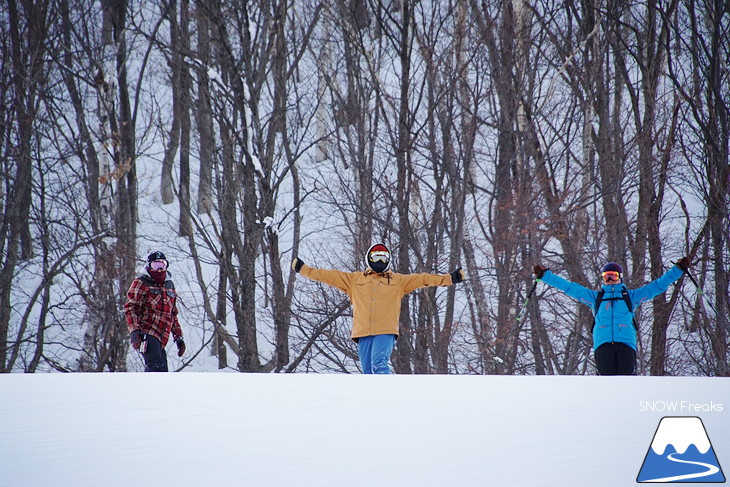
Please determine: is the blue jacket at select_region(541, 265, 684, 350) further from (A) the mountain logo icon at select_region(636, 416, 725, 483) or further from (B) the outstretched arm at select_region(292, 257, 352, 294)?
(A) the mountain logo icon at select_region(636, 416, 725, 483)

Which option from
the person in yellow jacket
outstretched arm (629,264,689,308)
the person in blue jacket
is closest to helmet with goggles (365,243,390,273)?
the person in yellow jacket

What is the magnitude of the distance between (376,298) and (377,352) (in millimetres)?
516

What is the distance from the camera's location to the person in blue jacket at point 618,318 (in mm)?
7742

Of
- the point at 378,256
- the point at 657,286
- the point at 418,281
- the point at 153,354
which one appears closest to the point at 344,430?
the point at 378,256

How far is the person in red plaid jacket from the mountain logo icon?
5.44m

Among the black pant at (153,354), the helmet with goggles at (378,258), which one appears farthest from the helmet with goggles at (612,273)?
the black pant at (153,354)

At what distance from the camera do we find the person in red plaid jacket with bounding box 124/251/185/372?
8.00 m

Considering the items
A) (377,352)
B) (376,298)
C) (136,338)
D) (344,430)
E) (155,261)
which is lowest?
(344,430)

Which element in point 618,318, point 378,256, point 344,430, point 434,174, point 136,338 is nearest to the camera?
point 344,430

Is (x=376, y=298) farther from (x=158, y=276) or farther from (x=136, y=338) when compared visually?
(x=136, y=338)

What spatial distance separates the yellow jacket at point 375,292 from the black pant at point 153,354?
5.21 feet

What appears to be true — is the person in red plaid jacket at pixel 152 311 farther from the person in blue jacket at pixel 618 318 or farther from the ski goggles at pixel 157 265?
the person in blue jacket at pixel 618 318

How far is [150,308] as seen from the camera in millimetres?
8086

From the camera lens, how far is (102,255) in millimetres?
16328
